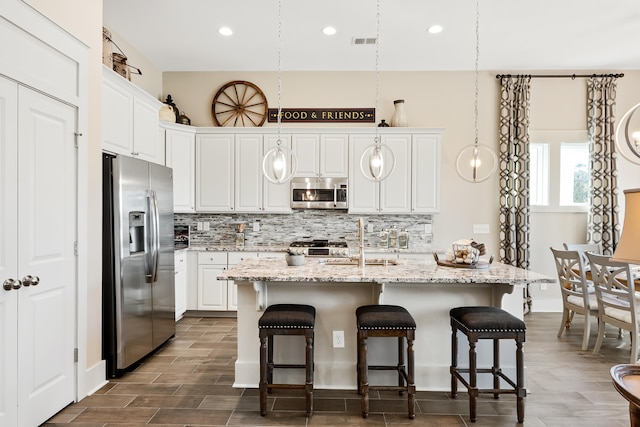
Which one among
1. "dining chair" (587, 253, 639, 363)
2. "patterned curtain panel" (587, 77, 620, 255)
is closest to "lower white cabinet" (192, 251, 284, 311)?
"dining chair" (587, 253, 639, 363)

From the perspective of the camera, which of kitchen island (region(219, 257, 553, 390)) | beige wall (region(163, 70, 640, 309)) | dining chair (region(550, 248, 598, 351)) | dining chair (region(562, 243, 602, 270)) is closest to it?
kitchen island (region(219, 257, 553, 390))

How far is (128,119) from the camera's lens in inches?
144

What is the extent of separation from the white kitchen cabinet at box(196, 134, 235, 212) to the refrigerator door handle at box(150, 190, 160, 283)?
1560 mm

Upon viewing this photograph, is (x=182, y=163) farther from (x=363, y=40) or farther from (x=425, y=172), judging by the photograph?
(x=425, y=172)

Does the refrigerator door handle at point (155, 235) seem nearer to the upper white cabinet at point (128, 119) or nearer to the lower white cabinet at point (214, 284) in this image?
the upper white cabinet at point (128, 119)

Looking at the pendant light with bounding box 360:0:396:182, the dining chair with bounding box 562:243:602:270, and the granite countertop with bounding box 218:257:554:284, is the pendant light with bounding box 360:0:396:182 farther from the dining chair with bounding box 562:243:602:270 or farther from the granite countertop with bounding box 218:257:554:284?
the dining chair with bounding box 562:243:602:270

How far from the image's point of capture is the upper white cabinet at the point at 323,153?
5133 mm

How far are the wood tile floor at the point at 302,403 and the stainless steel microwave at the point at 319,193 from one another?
2.23 meters

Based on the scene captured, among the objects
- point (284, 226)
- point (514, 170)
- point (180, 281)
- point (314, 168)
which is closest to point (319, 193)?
point (314, 168)

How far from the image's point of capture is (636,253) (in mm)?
1275

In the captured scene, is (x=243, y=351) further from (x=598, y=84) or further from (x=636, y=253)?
(x=598, y=84)

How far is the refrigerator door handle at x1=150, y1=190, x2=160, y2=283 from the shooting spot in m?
3.53

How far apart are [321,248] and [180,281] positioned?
1.80 m

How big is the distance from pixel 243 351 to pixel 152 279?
119cm
